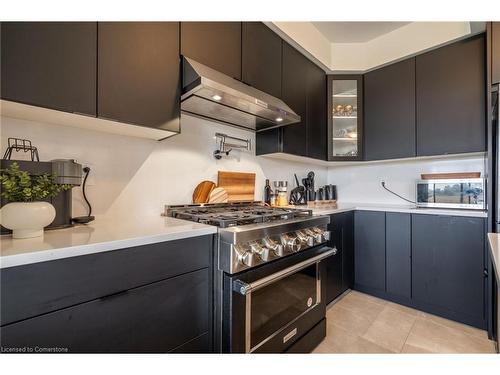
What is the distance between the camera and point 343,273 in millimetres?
2148

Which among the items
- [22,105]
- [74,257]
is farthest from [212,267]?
[22,105]

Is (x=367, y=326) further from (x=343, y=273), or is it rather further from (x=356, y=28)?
(x=356, y=28)

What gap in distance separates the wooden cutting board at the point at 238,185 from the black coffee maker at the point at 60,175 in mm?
951

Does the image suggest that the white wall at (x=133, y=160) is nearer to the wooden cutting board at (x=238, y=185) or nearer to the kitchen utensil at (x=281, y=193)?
the wooden cutting board at (x=238, y=185)

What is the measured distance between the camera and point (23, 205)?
784 mm

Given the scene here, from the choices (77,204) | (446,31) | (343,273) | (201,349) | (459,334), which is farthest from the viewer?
(343,273)

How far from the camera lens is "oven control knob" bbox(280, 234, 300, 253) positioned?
1.24 m

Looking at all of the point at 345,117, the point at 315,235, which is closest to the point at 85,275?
the point at 315,235

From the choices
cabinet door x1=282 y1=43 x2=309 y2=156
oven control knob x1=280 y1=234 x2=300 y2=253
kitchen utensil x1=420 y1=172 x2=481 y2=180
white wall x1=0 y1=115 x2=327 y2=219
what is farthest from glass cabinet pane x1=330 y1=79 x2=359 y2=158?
oven control knob x1=280 y1=234 x2=300 y2=253

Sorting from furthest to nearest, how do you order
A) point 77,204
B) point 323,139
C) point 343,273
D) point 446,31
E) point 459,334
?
point 323,139
point 343,273
point 446,31
point 459,334
point 77,204

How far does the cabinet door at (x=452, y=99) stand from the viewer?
182 cm

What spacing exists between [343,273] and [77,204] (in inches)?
82.2

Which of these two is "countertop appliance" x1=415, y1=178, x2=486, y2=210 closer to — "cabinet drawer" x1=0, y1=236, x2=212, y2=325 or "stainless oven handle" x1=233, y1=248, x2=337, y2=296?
"stainless oven handle" x1=233, y1=248, x2=337, y2=296

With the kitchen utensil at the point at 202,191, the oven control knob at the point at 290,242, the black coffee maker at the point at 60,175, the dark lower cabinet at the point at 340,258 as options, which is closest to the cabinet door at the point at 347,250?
the dark lower cabinet at the point at 340,258
